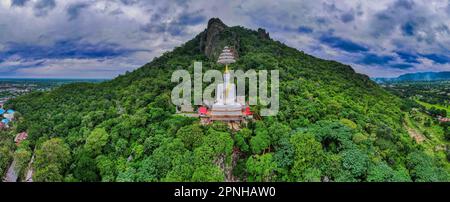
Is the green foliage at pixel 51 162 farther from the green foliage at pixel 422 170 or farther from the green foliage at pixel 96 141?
the green foliage at pixel 422 170

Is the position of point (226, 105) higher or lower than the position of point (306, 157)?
higher

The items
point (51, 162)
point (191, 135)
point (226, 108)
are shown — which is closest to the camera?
point (191, 135)

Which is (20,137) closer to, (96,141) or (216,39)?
(96,141)

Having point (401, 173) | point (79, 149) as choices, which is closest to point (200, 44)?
point (79, 149)

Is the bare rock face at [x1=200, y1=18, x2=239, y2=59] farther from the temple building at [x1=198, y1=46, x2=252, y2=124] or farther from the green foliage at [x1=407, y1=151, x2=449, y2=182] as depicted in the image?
the green foliage at [x1=407, y1=151, x2=449, y2=182]

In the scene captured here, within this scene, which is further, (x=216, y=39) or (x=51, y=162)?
(x=216, y=39)

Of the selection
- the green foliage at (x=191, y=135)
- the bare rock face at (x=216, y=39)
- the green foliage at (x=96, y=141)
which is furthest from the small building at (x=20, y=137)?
the bare rock face at (x=216, y=39)

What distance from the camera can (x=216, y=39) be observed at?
38.9 m

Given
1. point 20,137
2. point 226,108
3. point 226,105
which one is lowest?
point 20,137

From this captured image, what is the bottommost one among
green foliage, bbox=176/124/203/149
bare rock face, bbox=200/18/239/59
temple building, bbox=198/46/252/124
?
green foliage, bbox=176/124/203/149

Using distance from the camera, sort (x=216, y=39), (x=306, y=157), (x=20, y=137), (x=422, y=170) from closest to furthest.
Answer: (x=306, y=157)
(x=422, y=170)
(x=20, y=137)
(x=216, y=39)

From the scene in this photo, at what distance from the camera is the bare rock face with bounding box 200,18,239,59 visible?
36.8m

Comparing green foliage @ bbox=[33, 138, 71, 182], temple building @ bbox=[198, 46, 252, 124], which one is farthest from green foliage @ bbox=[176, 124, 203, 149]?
green foliage @ bbox=[33, 138, 71, 182]

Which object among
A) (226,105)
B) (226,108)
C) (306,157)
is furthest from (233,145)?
(306,157)
